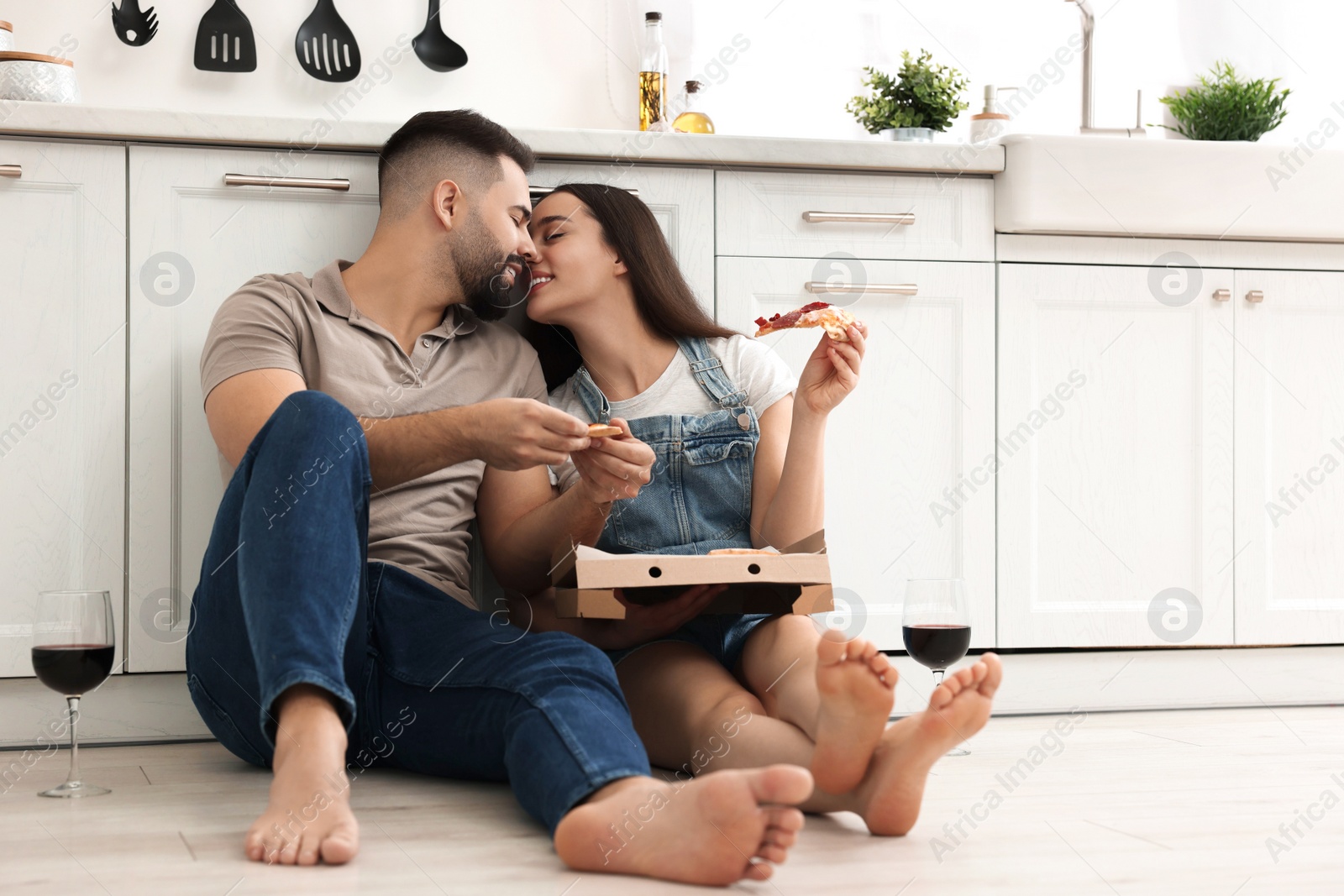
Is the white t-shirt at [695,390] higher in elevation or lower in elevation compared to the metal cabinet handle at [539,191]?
lower

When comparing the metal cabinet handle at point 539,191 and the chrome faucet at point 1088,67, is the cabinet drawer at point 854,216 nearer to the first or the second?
the metal cabinet handle at point 539,191

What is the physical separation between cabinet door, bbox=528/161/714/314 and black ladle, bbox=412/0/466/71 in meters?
0.65

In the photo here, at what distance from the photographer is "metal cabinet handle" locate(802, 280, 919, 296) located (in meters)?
1.96

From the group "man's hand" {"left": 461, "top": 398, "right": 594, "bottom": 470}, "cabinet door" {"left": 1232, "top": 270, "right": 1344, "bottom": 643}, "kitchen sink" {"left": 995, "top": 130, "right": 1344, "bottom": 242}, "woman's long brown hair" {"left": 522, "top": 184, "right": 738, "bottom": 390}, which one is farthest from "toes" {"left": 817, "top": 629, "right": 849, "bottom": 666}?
"cabinet door" {"left": 1232, "top": 270, "right": 1344, "bottom": 643}

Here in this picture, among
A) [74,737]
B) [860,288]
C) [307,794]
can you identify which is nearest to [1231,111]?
[860,288]

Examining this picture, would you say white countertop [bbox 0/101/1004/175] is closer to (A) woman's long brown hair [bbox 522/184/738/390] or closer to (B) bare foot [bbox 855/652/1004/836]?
(A) woman's long brown hair [bbox 522/184/738/390]

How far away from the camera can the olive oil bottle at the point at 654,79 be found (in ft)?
7.62

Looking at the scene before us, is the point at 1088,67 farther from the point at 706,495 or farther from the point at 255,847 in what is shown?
the point at 255,847

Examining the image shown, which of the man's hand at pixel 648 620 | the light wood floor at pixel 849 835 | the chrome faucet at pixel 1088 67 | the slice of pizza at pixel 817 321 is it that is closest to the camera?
the light wood floor at pixel 849 835

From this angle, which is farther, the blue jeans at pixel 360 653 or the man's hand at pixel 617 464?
the man's hand at pixel 617 464

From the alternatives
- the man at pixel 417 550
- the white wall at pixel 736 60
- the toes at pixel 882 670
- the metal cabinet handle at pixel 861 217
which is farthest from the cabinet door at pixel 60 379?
the toes at pixel 882 670

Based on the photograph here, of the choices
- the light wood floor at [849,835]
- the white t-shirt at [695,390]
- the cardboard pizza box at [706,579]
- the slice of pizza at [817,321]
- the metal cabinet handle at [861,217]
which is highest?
the metal cabinet handle at [861,217]

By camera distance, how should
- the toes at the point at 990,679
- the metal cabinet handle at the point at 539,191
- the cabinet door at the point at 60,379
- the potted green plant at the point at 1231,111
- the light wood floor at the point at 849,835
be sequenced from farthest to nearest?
the potted green plant at the point at 1231,111, the metal cabinet handle at the point at 539,191, the cabinet door at the point at 60,379, the toes at the point at 990,679, the light wood floor at the point at 849,835

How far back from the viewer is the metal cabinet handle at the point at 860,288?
77.0 inches
